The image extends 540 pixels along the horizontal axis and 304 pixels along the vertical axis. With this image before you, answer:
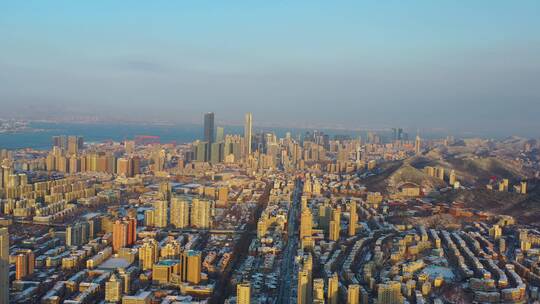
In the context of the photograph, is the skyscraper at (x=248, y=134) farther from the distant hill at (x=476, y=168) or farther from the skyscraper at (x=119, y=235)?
the skyscraper at (x=119, y=235)

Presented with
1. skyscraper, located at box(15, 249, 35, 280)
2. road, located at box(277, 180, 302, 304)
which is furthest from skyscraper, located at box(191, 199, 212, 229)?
skyscraper, located at box(15, 249, 35, 280)

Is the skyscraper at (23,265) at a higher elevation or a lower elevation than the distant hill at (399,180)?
lower

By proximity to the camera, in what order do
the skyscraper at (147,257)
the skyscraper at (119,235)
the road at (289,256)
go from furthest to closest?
the skyscraper at (119,235), the skyscraper at (147,257), the road at (289,256)

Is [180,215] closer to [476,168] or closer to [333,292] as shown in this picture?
[333,292]

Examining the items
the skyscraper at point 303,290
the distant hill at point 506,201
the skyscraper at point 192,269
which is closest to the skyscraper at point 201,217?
the skyscraper at point 192,269

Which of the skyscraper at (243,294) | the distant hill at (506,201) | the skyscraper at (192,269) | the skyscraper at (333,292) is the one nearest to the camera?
the skyscraper at (243,294)

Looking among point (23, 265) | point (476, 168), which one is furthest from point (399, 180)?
point (23, 265)

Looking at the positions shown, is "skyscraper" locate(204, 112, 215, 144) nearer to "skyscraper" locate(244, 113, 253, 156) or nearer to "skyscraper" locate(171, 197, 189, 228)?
"skyscraper" locate(244, 113, 253, 156)

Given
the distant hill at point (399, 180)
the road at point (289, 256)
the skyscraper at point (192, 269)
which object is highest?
the distant hill at point (399, 180)

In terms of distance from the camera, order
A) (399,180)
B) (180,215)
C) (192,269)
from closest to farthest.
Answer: (192,269) → (180,215) → (399,180)
